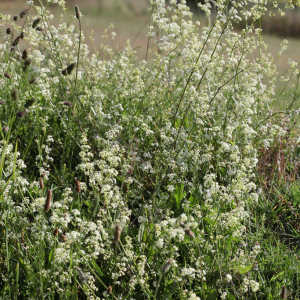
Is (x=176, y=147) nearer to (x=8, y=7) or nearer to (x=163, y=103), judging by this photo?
(x=163, y=103)

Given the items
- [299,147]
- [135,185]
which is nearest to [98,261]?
[135,185]

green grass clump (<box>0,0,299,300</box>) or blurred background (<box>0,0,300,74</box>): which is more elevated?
blurred background (<box>0,0,300,74</box>)

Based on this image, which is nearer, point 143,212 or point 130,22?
point 143,212

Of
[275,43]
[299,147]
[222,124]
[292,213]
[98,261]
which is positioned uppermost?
[275,43]

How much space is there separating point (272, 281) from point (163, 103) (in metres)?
2.00

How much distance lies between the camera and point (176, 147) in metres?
2.87

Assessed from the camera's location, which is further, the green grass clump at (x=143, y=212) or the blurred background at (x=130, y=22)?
the blurred background at (x=130, y=22)

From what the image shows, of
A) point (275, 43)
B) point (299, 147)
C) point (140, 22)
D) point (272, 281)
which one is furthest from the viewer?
point (140, 22)

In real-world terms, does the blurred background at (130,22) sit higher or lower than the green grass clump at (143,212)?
higher

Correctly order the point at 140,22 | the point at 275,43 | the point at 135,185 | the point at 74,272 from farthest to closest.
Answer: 1. the point at 140,22
2. the point at 275,43
3. the point at 135,185
4. the point at 74,272

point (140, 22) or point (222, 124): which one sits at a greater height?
point (140, 22)

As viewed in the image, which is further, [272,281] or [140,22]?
[140,22]

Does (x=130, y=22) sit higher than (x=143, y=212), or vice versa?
(x=130, y=22)

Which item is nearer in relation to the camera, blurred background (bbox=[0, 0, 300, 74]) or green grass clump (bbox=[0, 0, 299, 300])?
green grass clump (bbox=[0, 0, 299, 300])
